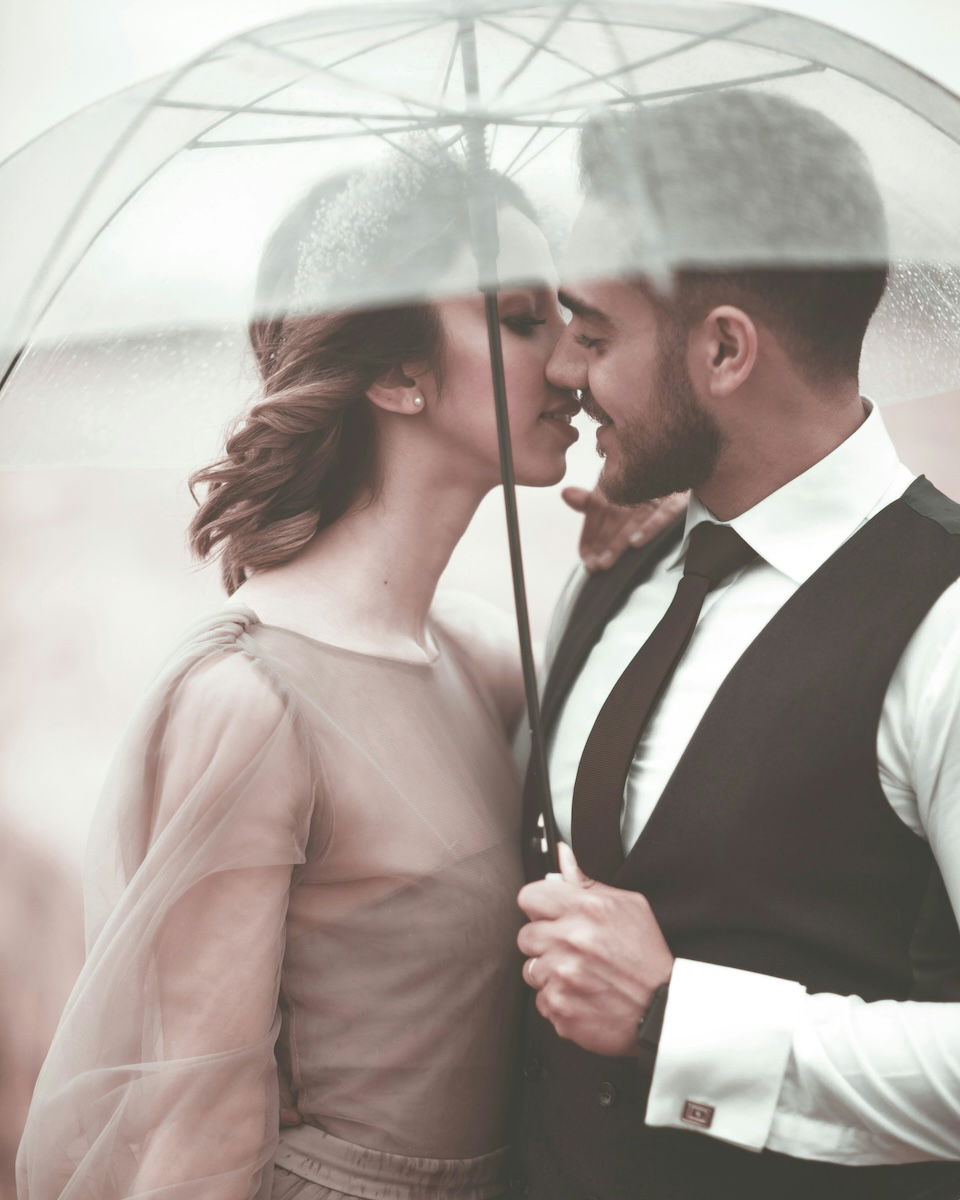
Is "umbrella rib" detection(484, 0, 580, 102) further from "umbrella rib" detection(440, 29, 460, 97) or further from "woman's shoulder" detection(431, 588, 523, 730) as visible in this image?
"woman's shoulder" detection(431, 588, 523, 730)

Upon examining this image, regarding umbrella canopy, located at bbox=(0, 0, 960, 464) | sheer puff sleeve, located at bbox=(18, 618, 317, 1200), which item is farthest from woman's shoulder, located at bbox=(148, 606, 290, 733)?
umbrella canopy, located at bbox=(0, 0, 960, 464)

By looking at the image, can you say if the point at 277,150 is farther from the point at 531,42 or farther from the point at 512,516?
the point at 512,516

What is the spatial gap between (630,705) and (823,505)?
381 millimetres

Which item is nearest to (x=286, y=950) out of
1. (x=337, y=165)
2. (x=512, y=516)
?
(x=512, y=516)

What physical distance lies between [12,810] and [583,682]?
1.19 meters

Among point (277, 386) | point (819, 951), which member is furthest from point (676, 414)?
point (819, 951)

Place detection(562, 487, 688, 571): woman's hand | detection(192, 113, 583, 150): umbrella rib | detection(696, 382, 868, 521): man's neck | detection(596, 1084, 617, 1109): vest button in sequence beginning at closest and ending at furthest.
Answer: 1. detection(192, 113, 583, 150): umbrella rib
2. detection(596, 1084, 617, 1109): vest button
3. detection(696, 382, 868, 521): man's neck
4. detection(562, 487, 688, 571): woman's hand

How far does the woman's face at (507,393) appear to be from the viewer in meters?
1.55

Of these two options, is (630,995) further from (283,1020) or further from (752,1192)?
(283,1020)

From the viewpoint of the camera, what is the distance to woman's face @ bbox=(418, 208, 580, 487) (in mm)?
1552

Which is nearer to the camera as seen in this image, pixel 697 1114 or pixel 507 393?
pixel 697 1114

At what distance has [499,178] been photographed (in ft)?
4.26

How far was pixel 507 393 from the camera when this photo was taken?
1.60 metres

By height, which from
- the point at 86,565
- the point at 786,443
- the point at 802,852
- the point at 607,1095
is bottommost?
the point at 607,1095
